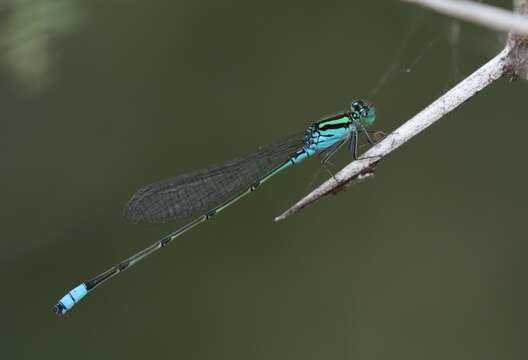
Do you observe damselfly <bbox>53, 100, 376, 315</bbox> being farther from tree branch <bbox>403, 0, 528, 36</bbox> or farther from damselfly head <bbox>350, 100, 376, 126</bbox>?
tree branch <bbox>403, 0, 528, 36</bbox>

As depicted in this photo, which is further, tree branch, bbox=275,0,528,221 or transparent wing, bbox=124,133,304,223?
transparent wing, bbox=124,133,304,223

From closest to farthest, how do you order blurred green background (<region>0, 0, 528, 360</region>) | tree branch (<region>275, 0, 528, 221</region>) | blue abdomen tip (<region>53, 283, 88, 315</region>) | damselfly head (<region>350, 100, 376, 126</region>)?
tree branch (<region>275, 0, 528, 221</region>) → blue abdomen tip (<region>53, 283, 88, 315</region>) → damselfly head (<region>350, 100, 376, 126</region>) → blurred green background (<region>0, 0, 528, 360</region>)

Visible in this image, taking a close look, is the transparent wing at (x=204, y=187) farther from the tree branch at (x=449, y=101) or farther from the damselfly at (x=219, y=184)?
the tree branch at (x=449, y=101)

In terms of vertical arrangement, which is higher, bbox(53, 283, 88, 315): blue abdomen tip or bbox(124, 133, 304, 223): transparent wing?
bbox(124, 133, 304, 223): transparent wing

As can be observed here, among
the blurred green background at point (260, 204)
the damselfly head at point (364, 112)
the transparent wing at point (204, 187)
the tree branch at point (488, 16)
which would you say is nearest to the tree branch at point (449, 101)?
the tree branch at point (488, 16)

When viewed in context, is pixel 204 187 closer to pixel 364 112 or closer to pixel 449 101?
pixel 364 112

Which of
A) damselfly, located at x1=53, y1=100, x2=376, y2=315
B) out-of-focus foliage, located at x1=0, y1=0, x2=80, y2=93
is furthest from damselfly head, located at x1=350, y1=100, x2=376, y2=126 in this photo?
out-of-focus foliage, located at x1=0, y1=0, x2=80, y2=93

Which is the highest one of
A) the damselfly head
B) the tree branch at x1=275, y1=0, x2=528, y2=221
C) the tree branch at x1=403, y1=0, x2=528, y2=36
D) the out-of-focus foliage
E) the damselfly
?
the out-of-focus foliage
